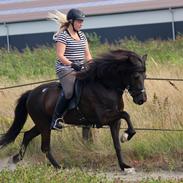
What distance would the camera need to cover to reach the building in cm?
4097

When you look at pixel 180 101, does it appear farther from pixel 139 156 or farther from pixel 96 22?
pixel 96 22

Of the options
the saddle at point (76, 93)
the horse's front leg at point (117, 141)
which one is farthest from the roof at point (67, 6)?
the horse's front leg at point (117, 141)

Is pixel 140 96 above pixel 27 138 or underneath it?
above

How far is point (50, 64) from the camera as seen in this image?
22.2 meters

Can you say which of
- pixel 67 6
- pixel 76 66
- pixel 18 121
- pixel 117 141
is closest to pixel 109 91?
pixel 76 66

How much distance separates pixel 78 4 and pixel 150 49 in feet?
78.5

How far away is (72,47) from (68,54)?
0.40ft

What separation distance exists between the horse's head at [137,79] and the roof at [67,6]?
1286 inches

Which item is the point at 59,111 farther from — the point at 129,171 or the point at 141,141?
the point at 141,141

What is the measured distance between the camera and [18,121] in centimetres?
1056

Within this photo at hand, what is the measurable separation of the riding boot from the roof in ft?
106

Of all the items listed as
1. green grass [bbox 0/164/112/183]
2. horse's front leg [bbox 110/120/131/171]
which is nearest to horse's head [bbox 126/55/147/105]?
horse's front leg [bbox 110/120/131/171]

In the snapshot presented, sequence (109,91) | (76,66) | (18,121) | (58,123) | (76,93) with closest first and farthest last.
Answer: (109,91) → (76,66) → (76,93) → (58,123) → (18,121)

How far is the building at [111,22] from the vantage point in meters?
41.0
